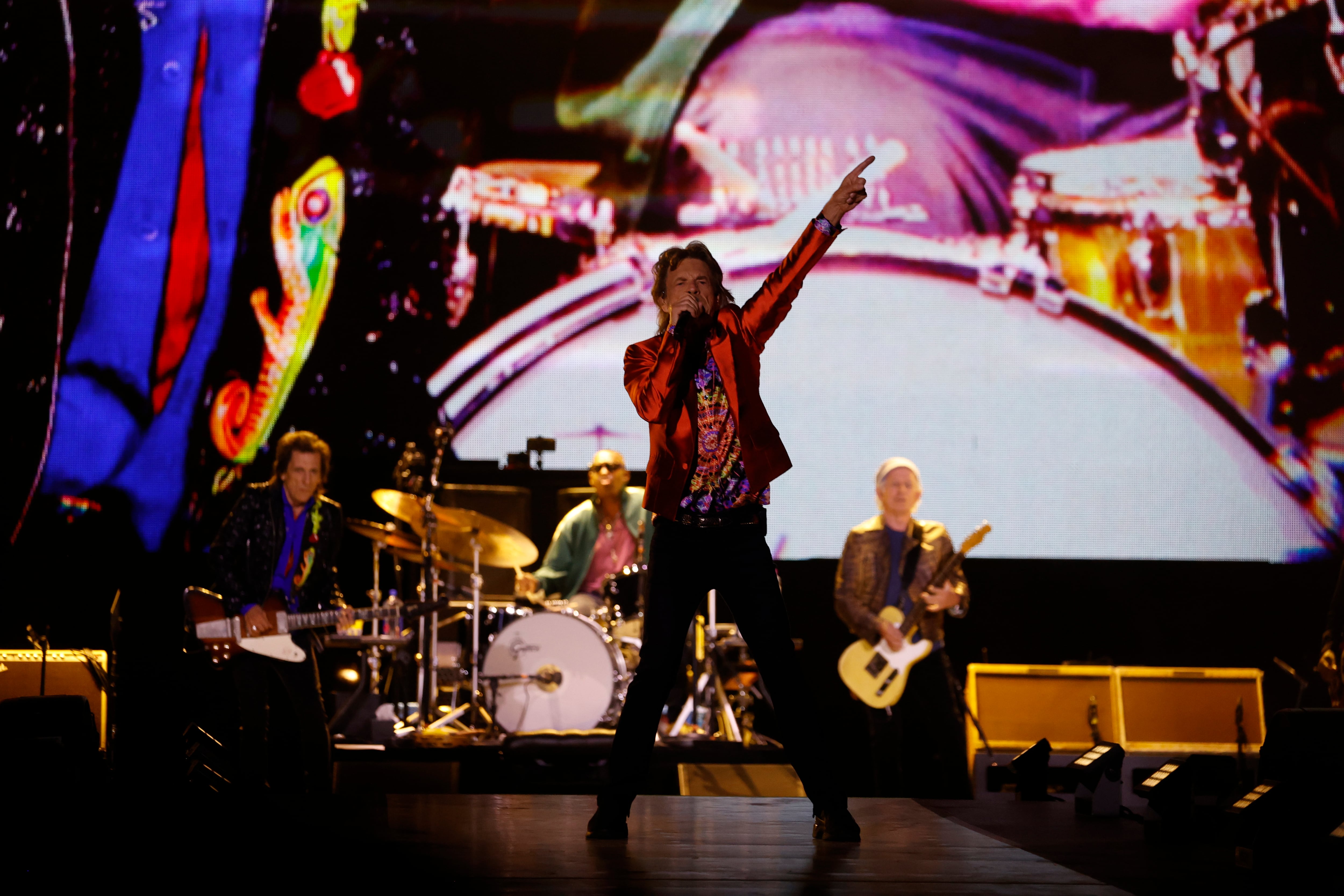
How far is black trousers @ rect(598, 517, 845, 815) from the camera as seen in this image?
321cm

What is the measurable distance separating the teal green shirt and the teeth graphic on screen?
1779mm

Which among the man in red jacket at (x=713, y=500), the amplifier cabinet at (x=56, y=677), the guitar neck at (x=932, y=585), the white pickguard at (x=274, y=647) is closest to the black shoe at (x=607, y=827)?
the man in red jacket at (x=713, y=500)

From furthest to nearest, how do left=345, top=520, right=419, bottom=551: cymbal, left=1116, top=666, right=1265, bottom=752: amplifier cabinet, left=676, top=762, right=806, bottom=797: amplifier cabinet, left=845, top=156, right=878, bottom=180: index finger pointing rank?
left=1116, top=666, right=1265, bottom=752: amplifier cabinet → left=345, top=520, right=419, bottom=551: cymbal → left=676, top=762, right=806, bottom=797: amplifier cabinet → left=845, top=156, right=878, bottom=180: index finger pointing

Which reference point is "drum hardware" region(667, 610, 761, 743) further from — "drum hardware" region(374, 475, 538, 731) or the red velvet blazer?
the red velvet blazer

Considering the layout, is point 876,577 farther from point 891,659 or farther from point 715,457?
point 715,457

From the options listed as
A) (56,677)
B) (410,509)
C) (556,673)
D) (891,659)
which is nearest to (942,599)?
(891,659)

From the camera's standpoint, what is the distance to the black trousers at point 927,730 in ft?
19.0

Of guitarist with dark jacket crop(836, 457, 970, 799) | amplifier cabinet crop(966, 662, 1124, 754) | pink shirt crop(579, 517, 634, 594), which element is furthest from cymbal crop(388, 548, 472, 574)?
amplifier cabinet crop(966, 662, 1124, 754)

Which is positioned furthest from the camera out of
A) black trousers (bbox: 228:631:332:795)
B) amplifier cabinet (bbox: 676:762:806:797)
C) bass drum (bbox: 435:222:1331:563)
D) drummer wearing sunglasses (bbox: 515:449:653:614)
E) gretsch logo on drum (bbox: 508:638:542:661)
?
bass drum (bbox: 435:222:1331:563)

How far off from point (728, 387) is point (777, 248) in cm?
388

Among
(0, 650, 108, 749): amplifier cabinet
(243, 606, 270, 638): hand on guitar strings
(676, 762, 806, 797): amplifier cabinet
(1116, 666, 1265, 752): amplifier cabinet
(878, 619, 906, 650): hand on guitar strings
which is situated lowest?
(676, 762, 806, 797): amplifier cabinet

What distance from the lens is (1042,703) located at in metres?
6.76

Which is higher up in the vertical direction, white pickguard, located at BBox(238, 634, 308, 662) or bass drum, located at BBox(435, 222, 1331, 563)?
bass drum, located at BBox(435, 222, 1331, 563)

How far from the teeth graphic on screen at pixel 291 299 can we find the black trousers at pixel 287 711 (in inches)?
86.2
